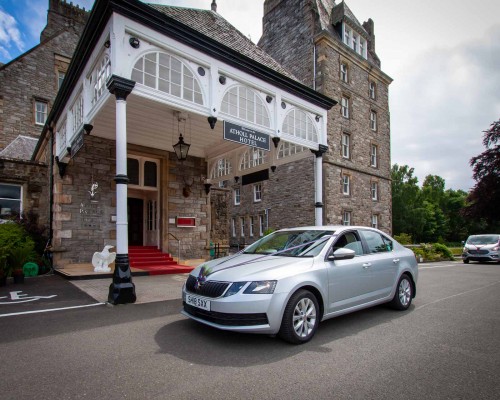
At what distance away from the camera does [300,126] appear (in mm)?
11258

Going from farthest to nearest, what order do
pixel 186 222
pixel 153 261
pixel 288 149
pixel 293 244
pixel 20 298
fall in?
pixel 186 222, pixel 288 149, pixel 153 261, pixel 20 298, pixel 293 244

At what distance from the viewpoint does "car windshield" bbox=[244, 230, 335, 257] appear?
490 cm

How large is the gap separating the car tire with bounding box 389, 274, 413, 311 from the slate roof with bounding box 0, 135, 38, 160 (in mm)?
19337

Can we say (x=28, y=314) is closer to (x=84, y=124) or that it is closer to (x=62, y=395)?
(x=62, y=395)

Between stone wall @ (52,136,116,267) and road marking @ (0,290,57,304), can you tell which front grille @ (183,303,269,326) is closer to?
road marking @ (0,290,57,304)

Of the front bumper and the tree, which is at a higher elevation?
the tree

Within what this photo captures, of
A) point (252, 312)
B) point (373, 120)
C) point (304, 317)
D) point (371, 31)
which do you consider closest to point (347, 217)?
point (373, 120)

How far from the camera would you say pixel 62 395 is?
2.88 m

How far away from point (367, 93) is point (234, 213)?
14356 millimetres

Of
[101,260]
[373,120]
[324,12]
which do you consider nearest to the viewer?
[101,260]

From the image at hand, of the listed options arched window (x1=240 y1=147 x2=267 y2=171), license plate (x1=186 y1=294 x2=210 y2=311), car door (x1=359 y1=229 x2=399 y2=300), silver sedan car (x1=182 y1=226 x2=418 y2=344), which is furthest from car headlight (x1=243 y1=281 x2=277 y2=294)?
arched window (x1=240 y1=147 x2=267 y2=171)

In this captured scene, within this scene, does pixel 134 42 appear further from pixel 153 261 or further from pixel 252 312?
pixel 153 261

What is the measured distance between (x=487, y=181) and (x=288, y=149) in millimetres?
22335

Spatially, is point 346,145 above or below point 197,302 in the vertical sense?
above
